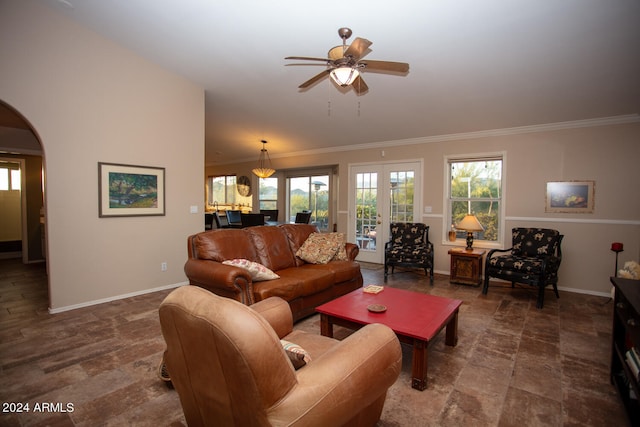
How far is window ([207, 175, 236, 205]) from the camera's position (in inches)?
394

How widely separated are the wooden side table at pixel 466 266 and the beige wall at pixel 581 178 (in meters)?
0.70

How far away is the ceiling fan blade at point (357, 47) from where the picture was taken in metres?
2.29

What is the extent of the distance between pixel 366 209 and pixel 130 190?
430 cm

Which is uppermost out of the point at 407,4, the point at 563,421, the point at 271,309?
the point at 407,4

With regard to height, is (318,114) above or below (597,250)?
above

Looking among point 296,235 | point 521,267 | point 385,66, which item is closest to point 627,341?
point 521,267

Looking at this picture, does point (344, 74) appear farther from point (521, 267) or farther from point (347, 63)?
point (521, 267)

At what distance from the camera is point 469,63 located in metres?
3.46

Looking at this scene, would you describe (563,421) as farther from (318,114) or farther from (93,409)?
(318,114)

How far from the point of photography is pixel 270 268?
11.7 ft

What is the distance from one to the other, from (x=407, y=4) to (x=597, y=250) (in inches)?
167

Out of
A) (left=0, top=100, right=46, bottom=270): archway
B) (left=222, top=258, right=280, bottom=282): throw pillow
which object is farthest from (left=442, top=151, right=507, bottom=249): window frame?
(left=0, top=100, right=46, bottom=270): archway

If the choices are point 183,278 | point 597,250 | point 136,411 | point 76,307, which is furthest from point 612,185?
point 76,307

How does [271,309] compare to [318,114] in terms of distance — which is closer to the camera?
[271,309]
